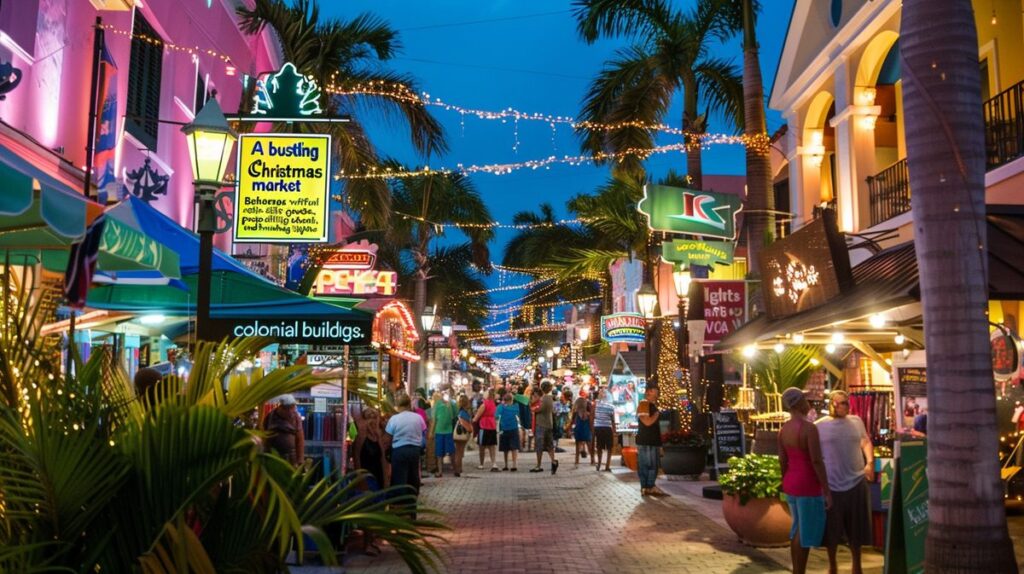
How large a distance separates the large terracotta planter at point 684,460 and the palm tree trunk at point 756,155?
3.96 m

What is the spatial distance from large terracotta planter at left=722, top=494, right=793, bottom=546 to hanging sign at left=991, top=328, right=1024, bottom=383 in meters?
2.65

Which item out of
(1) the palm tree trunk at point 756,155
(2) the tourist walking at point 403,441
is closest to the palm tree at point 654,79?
(1) the palm tree trunk at point 756,155

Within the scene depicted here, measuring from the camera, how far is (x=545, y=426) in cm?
2298

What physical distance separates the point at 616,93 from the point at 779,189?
189 inches

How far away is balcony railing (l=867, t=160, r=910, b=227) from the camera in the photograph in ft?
51.5

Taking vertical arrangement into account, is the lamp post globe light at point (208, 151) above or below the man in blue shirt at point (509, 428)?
above

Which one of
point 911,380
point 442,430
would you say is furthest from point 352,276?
point 911,380

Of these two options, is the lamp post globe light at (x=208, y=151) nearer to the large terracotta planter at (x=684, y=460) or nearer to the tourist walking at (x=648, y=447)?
the tourist walking at (x=648, y=447)

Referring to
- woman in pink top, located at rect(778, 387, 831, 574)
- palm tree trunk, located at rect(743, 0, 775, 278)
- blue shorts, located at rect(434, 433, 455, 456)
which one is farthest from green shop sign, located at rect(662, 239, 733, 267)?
woman in pink top, located at rect(778, 387, 831, 574)

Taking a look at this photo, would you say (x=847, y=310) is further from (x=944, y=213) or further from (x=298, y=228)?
(x=298, y=228)

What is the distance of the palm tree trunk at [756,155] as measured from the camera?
1778 cm

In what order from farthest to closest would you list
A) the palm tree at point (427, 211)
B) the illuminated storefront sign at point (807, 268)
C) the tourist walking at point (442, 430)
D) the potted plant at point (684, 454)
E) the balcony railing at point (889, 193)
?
the palm tree at point (427, 211) < the tourist walking at point (442, 430) < the potted plant at point (684, 454) < the balcony railing at point (889, 193) < the illuminated storefront sign at point (807, 268)

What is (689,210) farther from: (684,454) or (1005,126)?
(1005,126)

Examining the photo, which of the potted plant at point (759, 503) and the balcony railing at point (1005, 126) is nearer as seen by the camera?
the potted plant at point (759, 503)
